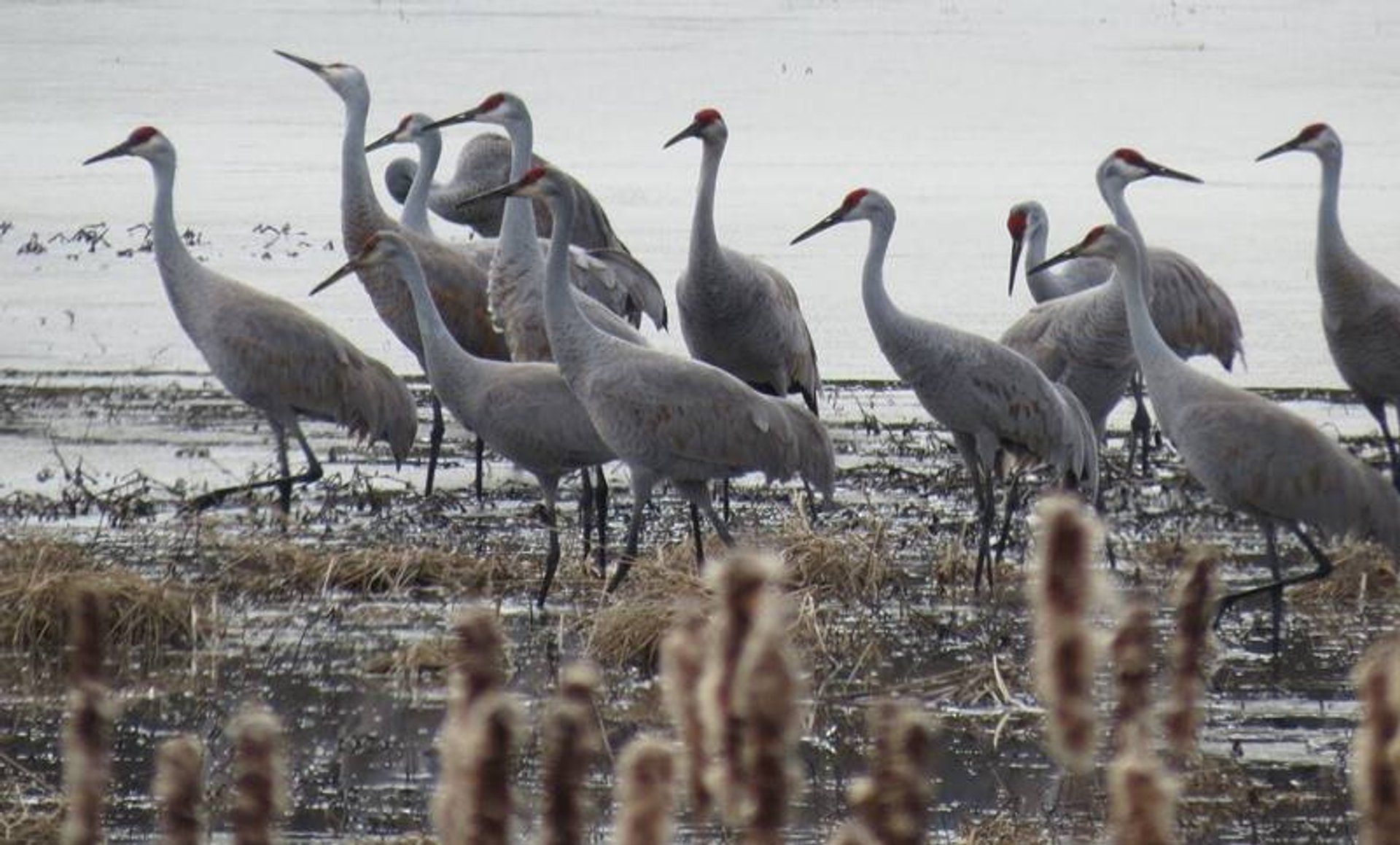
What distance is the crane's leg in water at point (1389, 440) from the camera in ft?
29.1

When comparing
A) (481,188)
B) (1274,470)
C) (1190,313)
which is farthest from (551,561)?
(481,188)

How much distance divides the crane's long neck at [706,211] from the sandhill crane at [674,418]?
1.83 metres

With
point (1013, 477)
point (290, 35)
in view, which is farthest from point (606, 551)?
point (290, 35)

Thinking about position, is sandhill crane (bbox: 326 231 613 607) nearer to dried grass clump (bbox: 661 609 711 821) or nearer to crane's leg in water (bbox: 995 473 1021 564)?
crane's leg in water (bbox: 995 473 1021 564)

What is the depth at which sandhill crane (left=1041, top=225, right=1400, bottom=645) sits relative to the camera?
6738mm

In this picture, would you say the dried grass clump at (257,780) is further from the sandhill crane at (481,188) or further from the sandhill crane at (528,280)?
the sandhill crane at (481,188)

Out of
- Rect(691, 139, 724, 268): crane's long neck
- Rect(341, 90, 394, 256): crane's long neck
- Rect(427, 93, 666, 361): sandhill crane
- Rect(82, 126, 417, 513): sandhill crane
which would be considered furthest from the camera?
Rect(341, 90, 394, 256): crane's long neck

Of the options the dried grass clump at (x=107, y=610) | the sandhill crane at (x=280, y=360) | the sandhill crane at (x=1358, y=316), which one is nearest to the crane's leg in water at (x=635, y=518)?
the dried grass clump at (x=107, y=610)

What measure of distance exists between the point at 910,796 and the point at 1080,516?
0.60ft

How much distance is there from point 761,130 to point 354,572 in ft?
46.5

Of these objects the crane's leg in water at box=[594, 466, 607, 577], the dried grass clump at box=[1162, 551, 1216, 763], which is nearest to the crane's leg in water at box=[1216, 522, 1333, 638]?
the crane's leg in water at box=[594, 466, 607, 577]

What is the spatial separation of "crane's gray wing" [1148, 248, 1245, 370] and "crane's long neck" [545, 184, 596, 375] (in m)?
3.42

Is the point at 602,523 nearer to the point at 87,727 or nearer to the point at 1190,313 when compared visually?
the point at 1190,313

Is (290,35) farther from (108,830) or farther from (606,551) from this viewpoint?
(108,830)
